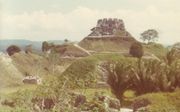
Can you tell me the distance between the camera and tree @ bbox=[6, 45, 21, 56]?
5.79 m

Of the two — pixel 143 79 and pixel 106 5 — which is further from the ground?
pixel 106 5

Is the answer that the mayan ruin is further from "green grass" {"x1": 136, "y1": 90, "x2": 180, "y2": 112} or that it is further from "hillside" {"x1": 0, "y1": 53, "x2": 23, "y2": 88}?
"hillside" {"x1": 0, "y1": 53, "x2": 23, "y2": 88}

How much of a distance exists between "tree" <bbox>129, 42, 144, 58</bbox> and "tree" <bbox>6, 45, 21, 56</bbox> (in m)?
0.93

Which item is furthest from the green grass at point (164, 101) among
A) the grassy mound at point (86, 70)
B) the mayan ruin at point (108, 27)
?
the mayan ruin at point (108, 27)

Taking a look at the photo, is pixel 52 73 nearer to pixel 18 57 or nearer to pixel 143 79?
pixel 18 57

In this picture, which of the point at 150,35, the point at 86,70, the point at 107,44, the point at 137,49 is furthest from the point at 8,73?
the point at 150,35

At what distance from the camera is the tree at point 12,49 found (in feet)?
19.0

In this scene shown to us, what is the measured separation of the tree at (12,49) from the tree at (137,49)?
93 centimetres

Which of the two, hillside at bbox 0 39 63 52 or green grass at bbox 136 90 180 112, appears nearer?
green grass at bbox 136 90 180 112

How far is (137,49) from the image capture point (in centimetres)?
579

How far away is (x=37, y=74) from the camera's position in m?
5.87

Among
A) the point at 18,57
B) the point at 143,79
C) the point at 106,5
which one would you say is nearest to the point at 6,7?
the point at 18,57

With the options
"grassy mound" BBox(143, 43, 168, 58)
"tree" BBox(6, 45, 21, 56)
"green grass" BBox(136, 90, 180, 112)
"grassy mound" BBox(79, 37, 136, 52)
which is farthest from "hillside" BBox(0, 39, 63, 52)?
"green grass" BBox(136, 90, 180, 112)

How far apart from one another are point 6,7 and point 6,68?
503mm
